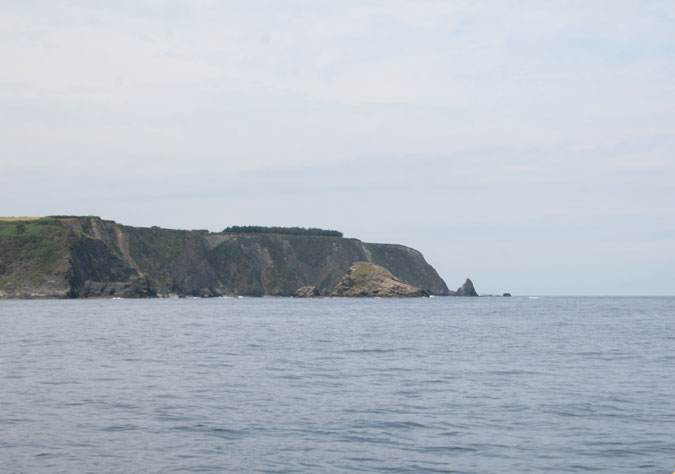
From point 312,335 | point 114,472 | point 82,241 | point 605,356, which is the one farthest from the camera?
point 82,241

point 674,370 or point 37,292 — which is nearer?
point 674,370

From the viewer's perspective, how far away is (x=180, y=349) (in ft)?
167

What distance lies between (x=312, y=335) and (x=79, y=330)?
2392cm

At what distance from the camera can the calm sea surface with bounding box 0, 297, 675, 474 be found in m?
18.8

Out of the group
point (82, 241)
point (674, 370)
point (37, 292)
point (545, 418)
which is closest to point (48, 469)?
point (545, 418)

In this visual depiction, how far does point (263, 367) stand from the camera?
39812 millimetres

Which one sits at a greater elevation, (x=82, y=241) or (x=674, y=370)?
(x=82, y=241)

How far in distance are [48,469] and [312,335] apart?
5166 centimetres

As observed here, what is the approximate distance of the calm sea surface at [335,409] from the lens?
18844 millimetres

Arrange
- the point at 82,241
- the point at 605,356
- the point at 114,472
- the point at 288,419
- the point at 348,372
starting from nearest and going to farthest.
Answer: the point at 114,472
the point at 288,419
the point at 348,372
the point at 605,356
the point at 82,241

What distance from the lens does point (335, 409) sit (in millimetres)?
26312

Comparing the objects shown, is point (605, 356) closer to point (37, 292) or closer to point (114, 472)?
point (114, 472)

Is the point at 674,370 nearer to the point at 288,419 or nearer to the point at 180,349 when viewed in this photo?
the point at 288,419

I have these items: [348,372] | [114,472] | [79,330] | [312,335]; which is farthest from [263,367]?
[79,330]
